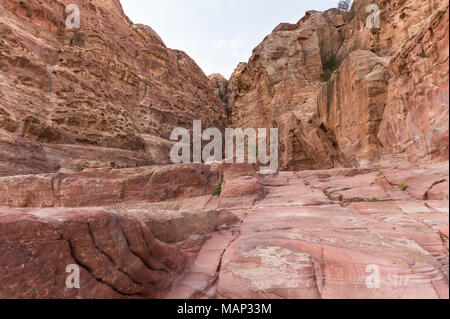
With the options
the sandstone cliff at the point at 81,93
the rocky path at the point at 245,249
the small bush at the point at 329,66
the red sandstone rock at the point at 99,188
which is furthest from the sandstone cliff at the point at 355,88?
the sandstone cliff at the point at 81,93

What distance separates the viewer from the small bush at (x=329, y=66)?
81.8 ft

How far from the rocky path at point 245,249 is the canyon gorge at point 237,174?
0.07ft

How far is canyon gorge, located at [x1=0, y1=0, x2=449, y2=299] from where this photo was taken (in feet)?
9.53


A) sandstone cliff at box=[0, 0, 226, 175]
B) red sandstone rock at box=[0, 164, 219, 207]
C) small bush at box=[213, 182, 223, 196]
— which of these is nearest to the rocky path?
small bush at box=[213, 182, 223, 196]

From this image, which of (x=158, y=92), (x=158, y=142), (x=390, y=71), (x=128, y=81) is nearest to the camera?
(x=390, y=71)

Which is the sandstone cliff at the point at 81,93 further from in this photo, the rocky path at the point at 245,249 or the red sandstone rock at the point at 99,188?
the rocky path at the point at 245,249

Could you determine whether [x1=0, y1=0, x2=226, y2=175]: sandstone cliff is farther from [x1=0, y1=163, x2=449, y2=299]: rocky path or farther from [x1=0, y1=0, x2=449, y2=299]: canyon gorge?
[x1=0, y1=163, x2=449, y2=299]: rocky path

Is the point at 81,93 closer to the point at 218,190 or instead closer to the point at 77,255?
the point at 218,190

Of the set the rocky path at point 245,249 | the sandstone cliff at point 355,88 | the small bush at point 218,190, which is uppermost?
the sandstone cliff at point 355,88

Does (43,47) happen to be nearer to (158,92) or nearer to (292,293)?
(158,92)

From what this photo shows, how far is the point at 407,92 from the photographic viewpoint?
8.62 meters

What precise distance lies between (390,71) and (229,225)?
11547 mm

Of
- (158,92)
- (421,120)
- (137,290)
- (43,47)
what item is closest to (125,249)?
(137,290)

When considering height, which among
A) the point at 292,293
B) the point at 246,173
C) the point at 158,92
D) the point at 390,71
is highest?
the point at 158,92
